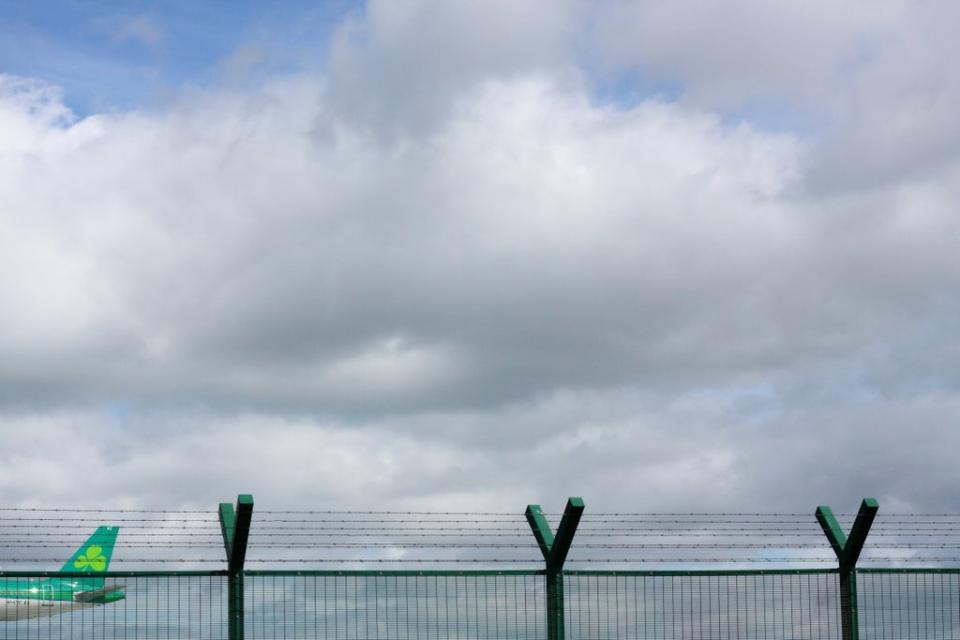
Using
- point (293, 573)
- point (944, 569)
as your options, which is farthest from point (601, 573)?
point (944, 569)

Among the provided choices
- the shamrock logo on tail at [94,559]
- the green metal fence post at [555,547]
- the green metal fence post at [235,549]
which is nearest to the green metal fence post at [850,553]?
the green metal fence post at [555,547]

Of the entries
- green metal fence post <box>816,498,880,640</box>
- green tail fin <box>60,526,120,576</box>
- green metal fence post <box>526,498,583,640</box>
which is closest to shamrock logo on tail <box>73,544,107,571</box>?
green tail fin <box>60,526,120,576</box>

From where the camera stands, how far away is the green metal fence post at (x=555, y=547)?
15.6 m

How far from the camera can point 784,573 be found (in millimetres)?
16906

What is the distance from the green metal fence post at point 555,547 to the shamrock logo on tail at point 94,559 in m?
5.01

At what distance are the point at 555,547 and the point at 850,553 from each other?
4.21 m

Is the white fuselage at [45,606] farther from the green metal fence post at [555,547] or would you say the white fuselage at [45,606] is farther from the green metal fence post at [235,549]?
the green metal fence post at [555,547]

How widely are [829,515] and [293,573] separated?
7.15m

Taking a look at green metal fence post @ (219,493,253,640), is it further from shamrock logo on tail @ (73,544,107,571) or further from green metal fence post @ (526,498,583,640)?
green metal fence post @ (526,498,583,640)

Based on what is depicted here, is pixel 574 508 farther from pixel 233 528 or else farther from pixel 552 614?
pixel 233 528

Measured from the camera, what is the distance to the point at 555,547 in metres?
A: 15.8

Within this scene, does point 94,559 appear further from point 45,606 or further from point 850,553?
point 850,553

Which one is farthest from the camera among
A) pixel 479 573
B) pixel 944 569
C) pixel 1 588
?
pixel 944 569

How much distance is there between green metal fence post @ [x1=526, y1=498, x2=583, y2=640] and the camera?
51.2ft
